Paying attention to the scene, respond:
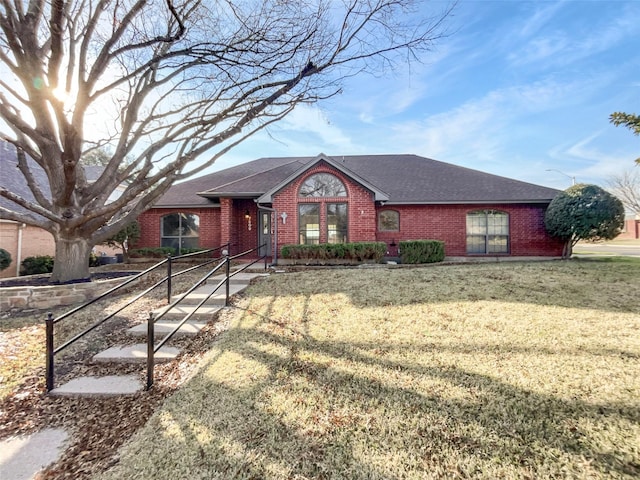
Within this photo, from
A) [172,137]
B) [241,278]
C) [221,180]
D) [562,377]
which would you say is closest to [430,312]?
[562,377]

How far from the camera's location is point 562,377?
126 inches

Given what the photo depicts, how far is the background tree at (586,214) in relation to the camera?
35.0 feet

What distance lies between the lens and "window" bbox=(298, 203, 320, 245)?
1165 cm

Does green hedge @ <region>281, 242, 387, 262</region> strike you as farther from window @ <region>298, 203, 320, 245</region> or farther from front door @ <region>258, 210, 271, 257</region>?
front door @ <region>258, 210, 271, 257</region>

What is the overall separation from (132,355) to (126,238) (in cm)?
1030

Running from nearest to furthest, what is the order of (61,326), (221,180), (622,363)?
1. (622,363)
2. (61,326)
3. (221,180)

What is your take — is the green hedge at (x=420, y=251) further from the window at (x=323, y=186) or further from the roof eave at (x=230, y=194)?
the roof eave at (x=230, y=194)

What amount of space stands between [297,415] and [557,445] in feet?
7.32

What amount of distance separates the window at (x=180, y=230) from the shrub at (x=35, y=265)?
13.5 feet

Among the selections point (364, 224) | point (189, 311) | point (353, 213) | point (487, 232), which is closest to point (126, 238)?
point (189, 311)

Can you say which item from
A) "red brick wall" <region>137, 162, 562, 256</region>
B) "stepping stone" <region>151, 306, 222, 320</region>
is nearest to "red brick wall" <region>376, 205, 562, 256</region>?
"red brick wall" <region>137, 162, 562, 256</region>

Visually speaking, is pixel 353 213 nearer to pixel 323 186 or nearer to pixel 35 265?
pixel 323 186

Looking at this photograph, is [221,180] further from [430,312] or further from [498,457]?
[498,457]

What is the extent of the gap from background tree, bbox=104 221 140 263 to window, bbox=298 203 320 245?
25.3 ft
